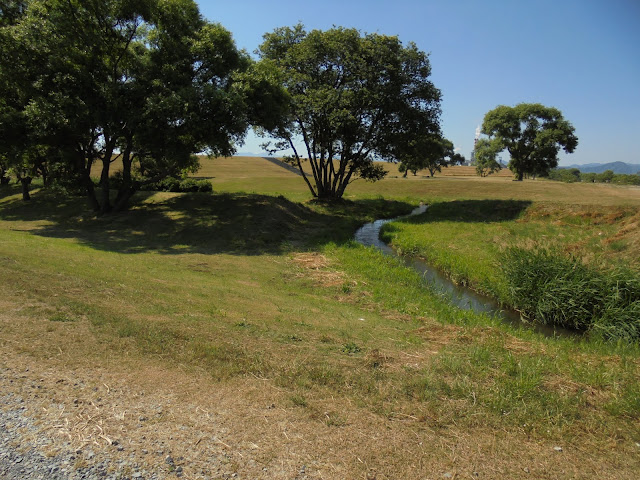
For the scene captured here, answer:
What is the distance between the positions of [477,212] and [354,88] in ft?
42.3

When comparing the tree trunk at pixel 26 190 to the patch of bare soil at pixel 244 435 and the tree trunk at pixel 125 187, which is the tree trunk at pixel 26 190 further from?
the patch of bare soil at pixel 244 435

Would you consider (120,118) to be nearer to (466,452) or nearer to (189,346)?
(189,346)

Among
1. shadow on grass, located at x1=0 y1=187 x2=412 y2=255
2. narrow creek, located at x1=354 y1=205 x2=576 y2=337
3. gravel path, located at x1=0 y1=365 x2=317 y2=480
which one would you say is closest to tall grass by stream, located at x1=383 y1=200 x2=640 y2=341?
narrow creek, located at x1=354 y1=205 x2=576 y2=337

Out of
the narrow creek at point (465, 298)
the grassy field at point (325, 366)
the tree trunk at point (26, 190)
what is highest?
the tree trunk at point (26, 190)

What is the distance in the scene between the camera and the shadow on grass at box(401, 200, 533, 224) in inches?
1085

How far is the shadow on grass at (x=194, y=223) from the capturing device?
1931cm

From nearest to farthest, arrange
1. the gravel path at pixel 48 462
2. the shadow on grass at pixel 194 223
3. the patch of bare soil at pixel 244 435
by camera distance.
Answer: the gravel path at pixel 48 462 → the patch of bare soil at pixel 244 435 → the shadow on grass at pixel 194 223

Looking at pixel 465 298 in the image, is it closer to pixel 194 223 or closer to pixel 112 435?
pixel 112 435

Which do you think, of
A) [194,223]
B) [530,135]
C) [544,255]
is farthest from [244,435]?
[530,135]

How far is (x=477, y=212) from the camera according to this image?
29.7 meters

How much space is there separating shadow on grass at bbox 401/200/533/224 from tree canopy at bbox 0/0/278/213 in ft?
43.9

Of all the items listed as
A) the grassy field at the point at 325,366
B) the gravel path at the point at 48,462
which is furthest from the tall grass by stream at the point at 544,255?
the gravel path at the point at 48,462

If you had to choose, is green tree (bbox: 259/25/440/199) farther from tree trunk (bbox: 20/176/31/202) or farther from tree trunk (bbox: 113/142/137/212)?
tree trunk (bbox: 20/176/31/202)

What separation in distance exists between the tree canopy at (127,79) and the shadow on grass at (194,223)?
3711 millimetres
